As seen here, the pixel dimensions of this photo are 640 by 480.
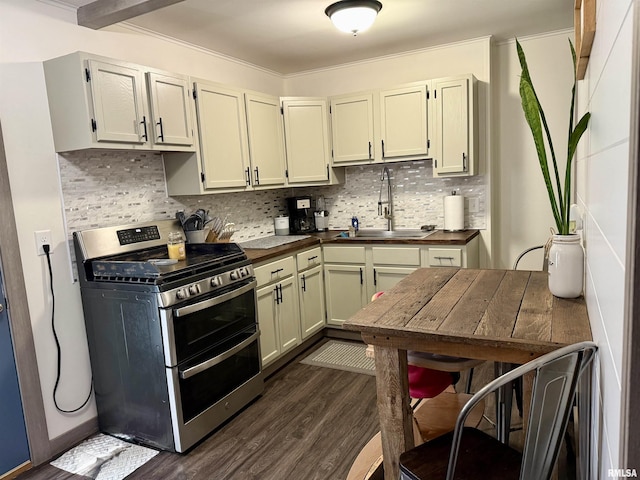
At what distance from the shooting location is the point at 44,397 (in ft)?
7.49

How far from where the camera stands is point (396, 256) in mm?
3447

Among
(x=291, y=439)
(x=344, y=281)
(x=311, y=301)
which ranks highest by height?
(x=344, y=281)

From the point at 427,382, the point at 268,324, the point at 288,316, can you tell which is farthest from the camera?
the point at 288,316

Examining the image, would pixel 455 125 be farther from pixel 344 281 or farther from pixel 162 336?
pixel 162 336

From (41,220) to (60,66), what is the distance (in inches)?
31.7

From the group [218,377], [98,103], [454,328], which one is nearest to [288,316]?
[218,377]

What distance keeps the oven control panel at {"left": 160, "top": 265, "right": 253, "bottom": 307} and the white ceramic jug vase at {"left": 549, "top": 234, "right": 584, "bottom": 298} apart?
5.49ft

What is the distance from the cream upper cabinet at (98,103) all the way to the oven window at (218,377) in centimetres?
127

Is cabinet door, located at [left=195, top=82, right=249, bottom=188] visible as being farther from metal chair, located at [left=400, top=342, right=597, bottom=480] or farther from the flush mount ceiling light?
metal chair, located at [left=400, top=342, right=597, bottom=480]

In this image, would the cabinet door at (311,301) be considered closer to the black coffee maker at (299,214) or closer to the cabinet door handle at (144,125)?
the black coffee maker at (299,214)

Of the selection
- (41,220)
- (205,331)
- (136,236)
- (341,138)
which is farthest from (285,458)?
(341,138)

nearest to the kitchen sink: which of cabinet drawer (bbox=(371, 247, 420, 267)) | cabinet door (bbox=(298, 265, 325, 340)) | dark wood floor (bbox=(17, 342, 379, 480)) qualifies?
cabinet drawer (bbox=(371, 247, 420, 267))

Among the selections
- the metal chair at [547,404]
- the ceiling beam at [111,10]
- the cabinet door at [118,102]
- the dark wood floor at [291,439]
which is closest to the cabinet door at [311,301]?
the dark wood floor at [291,439]

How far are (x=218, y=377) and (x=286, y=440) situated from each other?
1.69 ft
